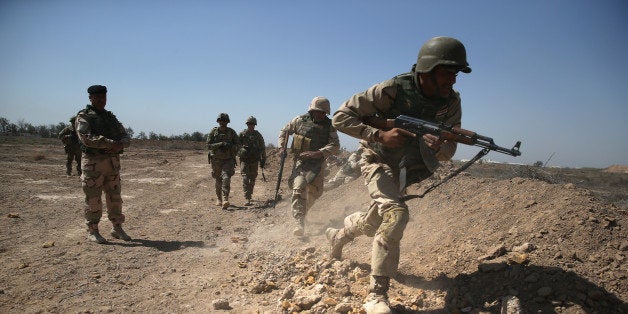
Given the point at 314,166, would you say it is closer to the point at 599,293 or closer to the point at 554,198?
the point at 554,198

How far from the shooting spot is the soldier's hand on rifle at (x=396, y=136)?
2912 mm

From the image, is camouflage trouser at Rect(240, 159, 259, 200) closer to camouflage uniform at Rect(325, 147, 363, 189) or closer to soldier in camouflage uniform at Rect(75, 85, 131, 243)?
camouflage uniform at Rect(325, 147, 363, 189)

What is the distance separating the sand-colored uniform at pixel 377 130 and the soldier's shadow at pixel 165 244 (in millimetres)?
3001

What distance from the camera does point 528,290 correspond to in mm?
2611

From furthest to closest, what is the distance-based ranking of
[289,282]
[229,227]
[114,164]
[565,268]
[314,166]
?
[229,227] → [314,166] → [114,164] → [289,282] → [565,268]

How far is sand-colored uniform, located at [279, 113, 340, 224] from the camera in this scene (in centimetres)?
567

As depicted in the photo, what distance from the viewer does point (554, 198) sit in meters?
3.89

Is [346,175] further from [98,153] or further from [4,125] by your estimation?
[4,125]

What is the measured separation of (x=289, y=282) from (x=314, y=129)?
2.83m

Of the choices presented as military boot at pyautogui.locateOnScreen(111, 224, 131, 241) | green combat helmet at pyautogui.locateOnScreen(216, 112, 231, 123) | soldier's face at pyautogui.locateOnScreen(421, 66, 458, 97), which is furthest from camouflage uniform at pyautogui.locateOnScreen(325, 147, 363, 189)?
soldier's face at pyautogui.locateOnScreen(421, 66, 458, 97)

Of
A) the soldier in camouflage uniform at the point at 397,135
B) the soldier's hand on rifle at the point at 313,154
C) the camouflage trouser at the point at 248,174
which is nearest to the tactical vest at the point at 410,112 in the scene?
the soldier in camouflage uniform at the point at 397,135

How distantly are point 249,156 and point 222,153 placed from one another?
28.3 inches

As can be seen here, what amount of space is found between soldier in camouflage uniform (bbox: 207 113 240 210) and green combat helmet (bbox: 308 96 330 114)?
11.2 ft

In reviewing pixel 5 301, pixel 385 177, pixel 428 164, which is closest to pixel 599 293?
pixel 428 164
